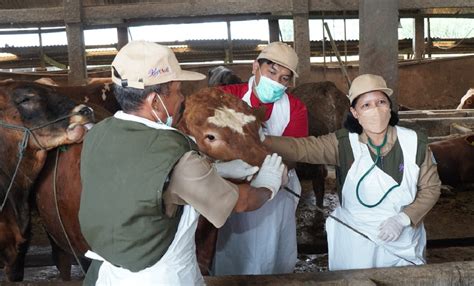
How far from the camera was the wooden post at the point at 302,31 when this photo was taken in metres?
6.80

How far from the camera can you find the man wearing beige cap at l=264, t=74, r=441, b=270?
2742 millimetres

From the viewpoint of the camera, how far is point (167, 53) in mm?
1816

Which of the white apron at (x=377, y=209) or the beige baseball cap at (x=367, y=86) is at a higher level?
the beige baseball cap at (x=367, y=86)

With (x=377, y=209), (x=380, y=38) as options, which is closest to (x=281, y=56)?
(x=377, y=209)

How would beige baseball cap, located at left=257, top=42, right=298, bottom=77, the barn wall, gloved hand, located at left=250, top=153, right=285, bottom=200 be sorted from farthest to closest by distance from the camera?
the barn wall → beige baseball cap, located at left=257, top=42, right=298, bottom=77 → gloved hand, located at left=250, top=153, right=285, bottom=200

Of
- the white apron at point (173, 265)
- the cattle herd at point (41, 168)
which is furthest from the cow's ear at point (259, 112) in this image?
the white apron at point (173, 265)

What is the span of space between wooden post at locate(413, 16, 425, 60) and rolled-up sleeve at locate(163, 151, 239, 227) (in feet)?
35.2

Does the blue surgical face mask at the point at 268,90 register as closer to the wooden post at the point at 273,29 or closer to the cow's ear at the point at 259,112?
the cow's ear at the point at 259,112

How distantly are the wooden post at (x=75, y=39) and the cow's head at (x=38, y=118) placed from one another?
3.88 meters

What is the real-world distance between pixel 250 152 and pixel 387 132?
2.59 ft

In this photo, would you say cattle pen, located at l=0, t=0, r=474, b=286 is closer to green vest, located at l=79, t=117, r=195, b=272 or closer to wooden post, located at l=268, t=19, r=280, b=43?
wooden post, located at l=268, t=19, r=280, b=43

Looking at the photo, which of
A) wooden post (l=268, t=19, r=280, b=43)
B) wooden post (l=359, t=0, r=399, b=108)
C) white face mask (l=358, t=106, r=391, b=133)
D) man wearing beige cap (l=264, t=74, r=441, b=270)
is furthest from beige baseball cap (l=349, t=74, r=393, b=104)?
wooden post (l=268, t=19, r=280, b=43)

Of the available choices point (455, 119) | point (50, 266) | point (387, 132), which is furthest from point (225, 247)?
point (455, 119)

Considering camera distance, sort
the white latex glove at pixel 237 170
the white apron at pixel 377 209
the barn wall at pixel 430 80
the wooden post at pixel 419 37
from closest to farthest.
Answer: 1. the white latex glove at pixel 237 170
2. the white apron at pixel 377 209
3. the wooden post at pixel 419 37
4. the barn wall at pixel 430 80
